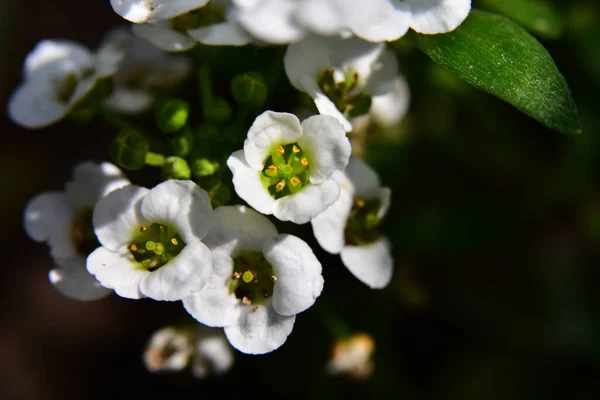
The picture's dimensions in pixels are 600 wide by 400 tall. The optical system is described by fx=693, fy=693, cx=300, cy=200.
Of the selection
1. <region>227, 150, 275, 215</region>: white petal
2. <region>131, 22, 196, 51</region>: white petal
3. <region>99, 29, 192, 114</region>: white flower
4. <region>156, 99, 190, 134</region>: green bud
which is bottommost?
<region>99, 29, 192, 114</region>: white flower

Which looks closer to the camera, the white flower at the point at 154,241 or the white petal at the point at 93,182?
the white flower at the point at 154,241

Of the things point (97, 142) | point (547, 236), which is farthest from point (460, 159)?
point (97, 142)

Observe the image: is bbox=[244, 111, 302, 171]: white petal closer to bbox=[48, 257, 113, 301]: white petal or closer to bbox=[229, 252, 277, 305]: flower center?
bbox=[229, 252, 277, 305]: flower center

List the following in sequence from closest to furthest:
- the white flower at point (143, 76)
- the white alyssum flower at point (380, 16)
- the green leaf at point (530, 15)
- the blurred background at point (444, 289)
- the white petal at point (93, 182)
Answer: the white alyssum flower at point (380, 16) → the white petal at point (93, 182) → the green leaf at point (530, 15) → the white flower at point (143, 76) → the blurred background at point (444, 289)

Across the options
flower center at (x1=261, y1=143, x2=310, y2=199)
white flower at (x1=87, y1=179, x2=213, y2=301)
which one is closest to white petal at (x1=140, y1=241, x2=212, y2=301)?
white flower at (x1=87, y1=179, x2=213, y2=301)

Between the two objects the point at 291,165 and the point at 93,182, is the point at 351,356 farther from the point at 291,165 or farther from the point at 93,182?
the point at 93,182

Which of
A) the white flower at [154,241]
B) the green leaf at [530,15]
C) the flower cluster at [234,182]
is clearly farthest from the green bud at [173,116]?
the green leaf at [530,15]

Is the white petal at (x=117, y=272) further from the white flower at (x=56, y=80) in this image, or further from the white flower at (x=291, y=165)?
the white flower at (x=56, y=80)
